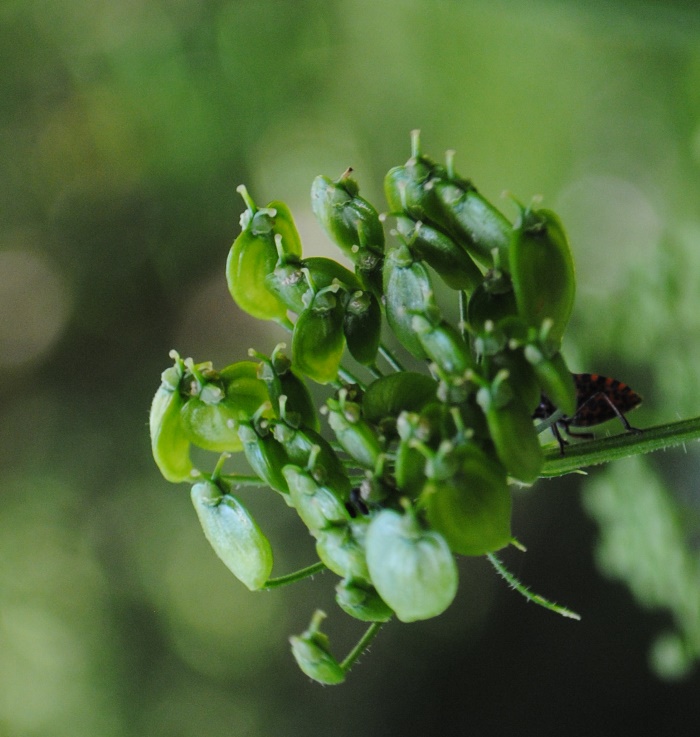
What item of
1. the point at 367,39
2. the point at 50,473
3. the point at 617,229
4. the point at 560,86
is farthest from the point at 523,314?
the point at 50,473

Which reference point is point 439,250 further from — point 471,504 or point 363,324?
point 471,504

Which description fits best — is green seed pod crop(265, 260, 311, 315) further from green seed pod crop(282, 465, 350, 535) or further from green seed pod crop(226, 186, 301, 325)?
green seed pod crop(282, 465, 350, 535)

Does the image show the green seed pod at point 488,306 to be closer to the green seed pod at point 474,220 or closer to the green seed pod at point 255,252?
the green seed pod at point 474,220

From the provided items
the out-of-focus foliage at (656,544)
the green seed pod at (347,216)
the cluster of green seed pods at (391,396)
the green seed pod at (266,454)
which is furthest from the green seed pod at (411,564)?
the out-of-focus foliage at (656,544)

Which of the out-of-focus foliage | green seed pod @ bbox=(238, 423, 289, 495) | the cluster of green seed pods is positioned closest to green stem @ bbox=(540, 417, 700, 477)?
the cluster of green seed pods

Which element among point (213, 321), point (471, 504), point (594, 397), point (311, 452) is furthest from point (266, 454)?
point (213, 321)

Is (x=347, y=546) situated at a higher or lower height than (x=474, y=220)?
lower
